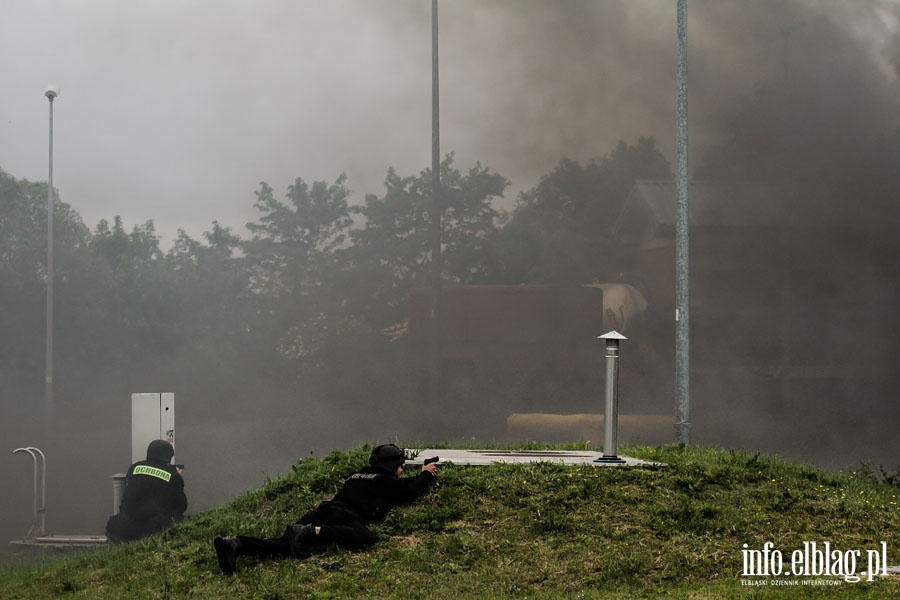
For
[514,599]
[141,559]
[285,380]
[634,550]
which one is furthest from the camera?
[285,380]

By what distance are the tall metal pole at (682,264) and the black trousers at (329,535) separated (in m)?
6.81

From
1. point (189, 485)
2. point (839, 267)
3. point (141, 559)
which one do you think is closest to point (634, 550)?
point (141, 559)

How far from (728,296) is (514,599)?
19.7m

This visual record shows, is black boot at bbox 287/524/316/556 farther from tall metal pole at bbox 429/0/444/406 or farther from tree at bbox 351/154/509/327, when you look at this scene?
tree at bbox 351/154/509/327

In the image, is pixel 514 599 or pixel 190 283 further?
pixel 190 283

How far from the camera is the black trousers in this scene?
329 inches

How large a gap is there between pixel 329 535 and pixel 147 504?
3776 mm

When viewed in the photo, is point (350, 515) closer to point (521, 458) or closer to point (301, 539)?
point (301, 539)

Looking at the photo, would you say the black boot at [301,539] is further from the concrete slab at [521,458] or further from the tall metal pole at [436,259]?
the tall metal pole at [436,259]

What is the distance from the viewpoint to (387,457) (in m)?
9.03

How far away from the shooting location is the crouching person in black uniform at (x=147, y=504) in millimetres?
11305

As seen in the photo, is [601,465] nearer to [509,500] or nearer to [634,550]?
[509,500]

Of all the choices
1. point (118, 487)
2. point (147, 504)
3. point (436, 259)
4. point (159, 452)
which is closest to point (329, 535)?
point (147, 504)

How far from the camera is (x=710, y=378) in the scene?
2489 centimetres
